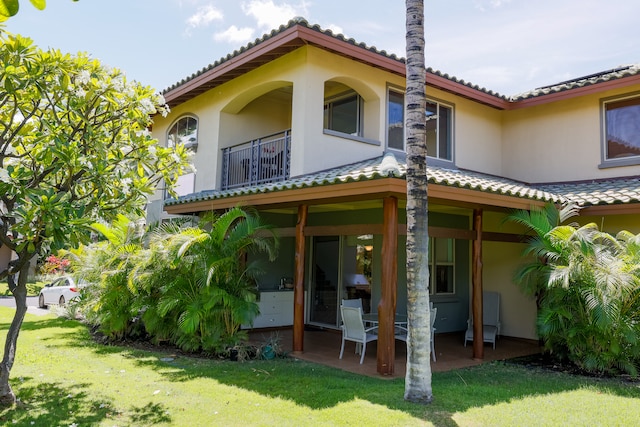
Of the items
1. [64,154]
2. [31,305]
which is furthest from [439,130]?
[31,305]

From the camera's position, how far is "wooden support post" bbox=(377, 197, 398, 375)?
298 inches

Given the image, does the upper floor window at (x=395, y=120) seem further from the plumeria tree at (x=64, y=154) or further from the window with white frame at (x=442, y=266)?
the plumeria tree at (x=64, y=154)

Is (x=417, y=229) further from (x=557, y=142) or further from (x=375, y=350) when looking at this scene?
(x=557, y=142)

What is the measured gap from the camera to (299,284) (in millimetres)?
9156

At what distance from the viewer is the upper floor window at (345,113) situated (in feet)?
38.7

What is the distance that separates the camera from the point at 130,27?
36.6 ft

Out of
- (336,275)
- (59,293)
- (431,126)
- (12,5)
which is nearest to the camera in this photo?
(12,5)

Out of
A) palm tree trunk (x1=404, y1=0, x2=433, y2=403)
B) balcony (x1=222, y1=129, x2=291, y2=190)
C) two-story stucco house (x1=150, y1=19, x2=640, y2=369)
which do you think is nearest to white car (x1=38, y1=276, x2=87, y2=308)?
two-story stucco house (x1=150, y1=19, x2=640, y2=369)

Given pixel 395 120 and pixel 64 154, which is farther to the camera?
pixel 395 120

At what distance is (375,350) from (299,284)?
2227 millimetres

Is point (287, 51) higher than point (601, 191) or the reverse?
higher

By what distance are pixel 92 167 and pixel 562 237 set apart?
7320 millimetres

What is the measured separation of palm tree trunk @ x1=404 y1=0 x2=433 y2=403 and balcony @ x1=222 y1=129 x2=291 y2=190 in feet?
15.9

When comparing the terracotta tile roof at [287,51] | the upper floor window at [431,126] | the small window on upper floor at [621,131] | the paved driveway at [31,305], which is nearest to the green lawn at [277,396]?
the upper floor window at [431,126]
